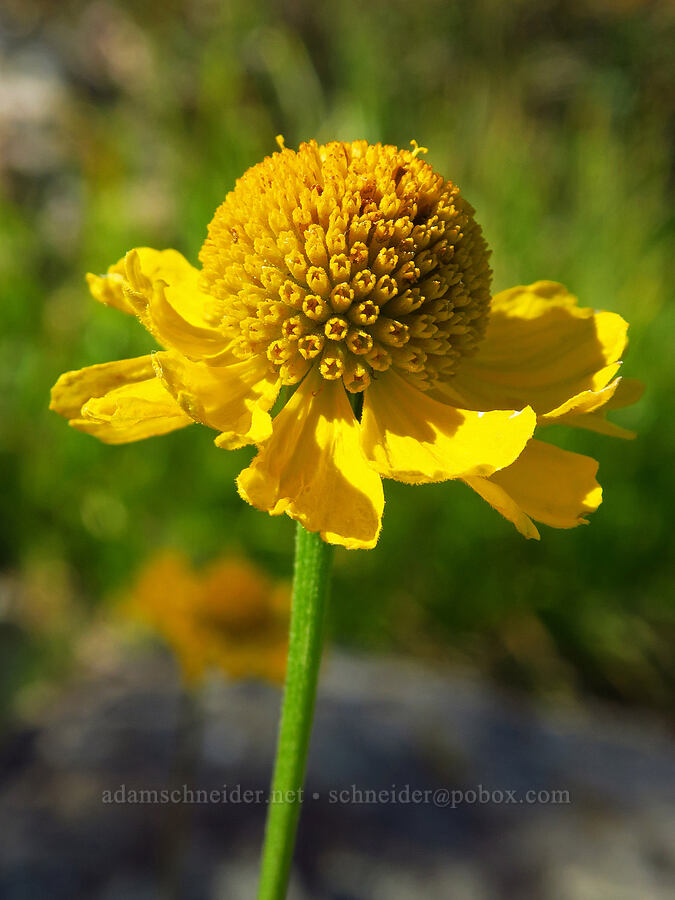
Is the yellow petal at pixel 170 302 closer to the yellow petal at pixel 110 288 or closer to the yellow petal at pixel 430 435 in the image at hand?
the yellow petal at pixel 110 288

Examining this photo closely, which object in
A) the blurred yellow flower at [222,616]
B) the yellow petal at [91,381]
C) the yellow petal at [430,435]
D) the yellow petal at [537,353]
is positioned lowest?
the blurred yellow flower at [222,616]

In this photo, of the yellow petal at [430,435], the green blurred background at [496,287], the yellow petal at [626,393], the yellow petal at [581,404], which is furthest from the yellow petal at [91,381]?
the green blurred background at [496,287]

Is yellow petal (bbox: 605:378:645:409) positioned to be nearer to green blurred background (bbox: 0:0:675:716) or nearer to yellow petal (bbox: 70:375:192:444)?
yellow petal (bbox: 70:375:192:444)

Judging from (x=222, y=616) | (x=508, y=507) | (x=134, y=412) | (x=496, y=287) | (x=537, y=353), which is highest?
(x=496, y=287)

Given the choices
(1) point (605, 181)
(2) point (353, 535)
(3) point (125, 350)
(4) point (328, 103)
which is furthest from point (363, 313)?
(4) point (328, 103)

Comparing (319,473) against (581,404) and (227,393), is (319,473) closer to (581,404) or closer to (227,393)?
(227,393)

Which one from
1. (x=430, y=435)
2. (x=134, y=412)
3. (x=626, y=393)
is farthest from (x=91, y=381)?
(x=626, y=393)

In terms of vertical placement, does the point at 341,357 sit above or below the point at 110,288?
below
